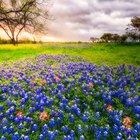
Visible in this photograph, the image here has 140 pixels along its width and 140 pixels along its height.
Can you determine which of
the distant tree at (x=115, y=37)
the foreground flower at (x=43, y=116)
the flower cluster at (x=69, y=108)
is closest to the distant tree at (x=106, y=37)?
the distant tree at (x=115, y=37)

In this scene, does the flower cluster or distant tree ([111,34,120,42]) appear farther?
distant tree ([111,34,120,42])

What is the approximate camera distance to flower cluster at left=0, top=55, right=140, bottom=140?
676 cm

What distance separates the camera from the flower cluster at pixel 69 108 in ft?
22.2

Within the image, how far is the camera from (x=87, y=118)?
7.20 meters

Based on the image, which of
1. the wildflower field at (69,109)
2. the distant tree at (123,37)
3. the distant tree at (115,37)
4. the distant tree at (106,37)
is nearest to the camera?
the wildflower field at (69,109)

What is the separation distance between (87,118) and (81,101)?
5.36 ft

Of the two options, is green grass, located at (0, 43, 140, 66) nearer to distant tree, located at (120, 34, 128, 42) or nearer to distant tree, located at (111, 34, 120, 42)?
distant tree, located at (120, 34, 128, 42)

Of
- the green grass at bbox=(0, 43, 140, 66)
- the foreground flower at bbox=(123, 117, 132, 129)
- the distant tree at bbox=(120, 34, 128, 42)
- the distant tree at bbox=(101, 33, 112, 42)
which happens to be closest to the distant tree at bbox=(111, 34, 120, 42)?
the distant tree at bbox=(101, 33, 112, 42)

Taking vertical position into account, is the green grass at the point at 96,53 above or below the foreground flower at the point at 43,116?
below

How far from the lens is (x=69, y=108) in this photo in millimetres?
7785

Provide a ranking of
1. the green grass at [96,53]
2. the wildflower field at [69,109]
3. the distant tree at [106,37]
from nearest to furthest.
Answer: the wildflower field at [69,109], the green grass at [96,53], the distant tree at [106,37]

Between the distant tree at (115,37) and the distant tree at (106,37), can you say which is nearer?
the distant tree at (115,37)

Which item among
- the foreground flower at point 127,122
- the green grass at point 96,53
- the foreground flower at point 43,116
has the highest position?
the foreground flower at point 43,116

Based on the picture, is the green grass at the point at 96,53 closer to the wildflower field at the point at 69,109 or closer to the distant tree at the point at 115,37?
the distant tree at the point at 115,37
